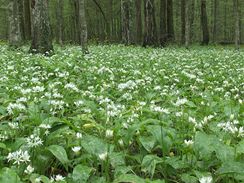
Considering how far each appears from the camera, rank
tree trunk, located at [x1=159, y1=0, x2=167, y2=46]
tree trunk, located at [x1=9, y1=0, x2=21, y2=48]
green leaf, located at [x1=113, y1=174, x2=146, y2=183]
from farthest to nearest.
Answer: tree trunk, located at [x1=159, y1=0, x2=167, y2=46] < tree trunk, located at [x1=9, y1=0, x2=21, y2=48] < green leaf, located at [x1=113, y1=174, x2=146, y2=183]

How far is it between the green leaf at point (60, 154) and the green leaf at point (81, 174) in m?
0.24

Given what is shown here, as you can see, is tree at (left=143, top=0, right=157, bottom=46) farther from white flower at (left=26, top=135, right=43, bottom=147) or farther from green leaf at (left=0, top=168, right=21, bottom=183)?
green leaf at (left=0, top=168, right=21, bottom=183)

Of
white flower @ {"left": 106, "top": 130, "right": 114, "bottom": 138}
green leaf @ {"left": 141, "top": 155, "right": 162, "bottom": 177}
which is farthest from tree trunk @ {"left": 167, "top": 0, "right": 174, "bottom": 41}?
green leaf @ {"left": 141, "top": 155, "right": 162, "bottom": 177}

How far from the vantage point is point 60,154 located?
3.35m

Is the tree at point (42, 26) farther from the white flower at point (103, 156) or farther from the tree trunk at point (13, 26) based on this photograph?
the white flower at point (103, 156)

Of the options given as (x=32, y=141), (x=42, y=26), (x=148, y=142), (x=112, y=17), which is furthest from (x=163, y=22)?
(x=32, y=141)

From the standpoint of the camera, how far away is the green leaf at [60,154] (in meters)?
3.29

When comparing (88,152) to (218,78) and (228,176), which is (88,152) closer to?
(228,176)

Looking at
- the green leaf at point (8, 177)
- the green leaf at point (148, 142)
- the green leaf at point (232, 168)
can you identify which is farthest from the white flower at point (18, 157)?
the green leaf at point (232, 168)

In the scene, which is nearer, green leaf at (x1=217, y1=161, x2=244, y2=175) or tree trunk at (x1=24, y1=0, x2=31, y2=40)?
green leaf at (x1=217, y1=161, x2=244, y2=175)

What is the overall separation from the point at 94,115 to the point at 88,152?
5.24ft

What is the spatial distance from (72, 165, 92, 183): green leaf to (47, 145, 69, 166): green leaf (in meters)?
0.24

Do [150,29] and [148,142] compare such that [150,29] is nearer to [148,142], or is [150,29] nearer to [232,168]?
[148,142]

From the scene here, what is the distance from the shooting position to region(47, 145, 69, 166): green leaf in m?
3.29
